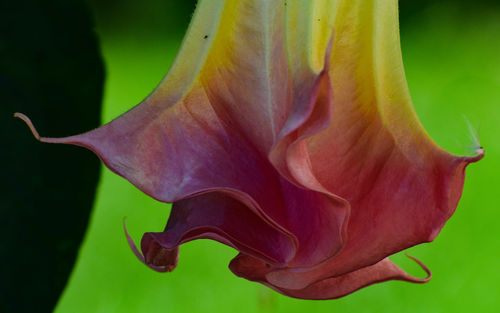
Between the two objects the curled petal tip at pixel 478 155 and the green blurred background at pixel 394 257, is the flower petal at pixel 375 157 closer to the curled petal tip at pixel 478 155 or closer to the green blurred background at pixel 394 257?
the curled petal tip at pixel 478 155

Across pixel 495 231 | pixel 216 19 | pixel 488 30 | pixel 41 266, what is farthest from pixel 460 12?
pixel 41 266

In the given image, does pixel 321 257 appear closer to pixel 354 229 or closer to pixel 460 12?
pixel 354 229

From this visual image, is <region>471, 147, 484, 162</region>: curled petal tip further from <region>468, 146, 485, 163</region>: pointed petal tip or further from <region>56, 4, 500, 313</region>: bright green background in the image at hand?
<region>56, 4, 500, 313</region>: bright green background

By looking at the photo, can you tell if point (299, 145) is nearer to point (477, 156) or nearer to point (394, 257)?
point (477, 156)

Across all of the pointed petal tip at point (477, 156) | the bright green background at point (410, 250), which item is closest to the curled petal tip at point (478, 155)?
the pointed petal tip at point (477, 156)

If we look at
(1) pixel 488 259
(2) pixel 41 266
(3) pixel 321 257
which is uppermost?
(3) pixel 321 257

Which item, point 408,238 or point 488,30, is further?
point 488,30

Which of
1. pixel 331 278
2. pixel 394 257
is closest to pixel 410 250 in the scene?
pixel 394 257

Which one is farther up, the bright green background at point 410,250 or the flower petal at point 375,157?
the flower petal at point 375,157
